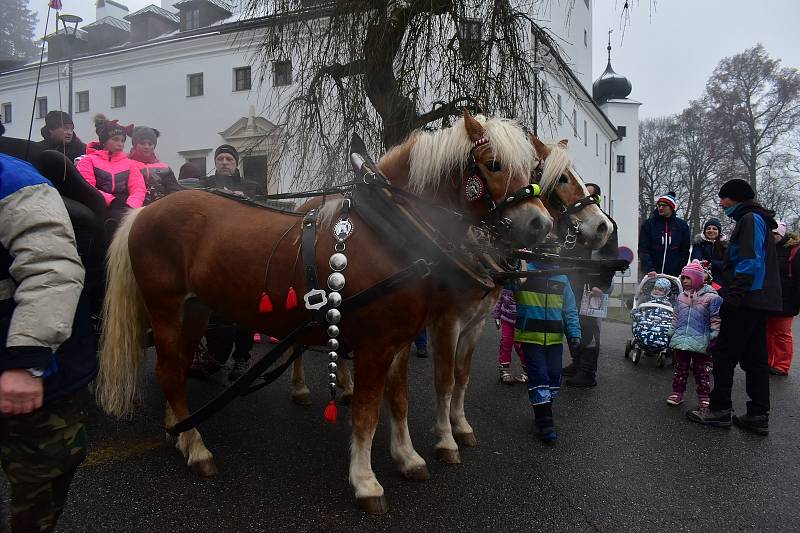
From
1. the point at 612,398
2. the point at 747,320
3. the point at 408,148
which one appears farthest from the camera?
the point at 612,398

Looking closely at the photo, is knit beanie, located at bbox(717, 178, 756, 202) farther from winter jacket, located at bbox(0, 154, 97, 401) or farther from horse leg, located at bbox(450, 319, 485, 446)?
winter jacket, located at bbox(0, 154, 97, 401)

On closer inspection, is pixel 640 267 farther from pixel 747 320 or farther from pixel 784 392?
pixel 747 320

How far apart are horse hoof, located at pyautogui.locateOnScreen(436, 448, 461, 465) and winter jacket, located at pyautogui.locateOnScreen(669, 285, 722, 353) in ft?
8.30

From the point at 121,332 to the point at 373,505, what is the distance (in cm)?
185

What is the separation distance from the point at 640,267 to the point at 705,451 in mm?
3335

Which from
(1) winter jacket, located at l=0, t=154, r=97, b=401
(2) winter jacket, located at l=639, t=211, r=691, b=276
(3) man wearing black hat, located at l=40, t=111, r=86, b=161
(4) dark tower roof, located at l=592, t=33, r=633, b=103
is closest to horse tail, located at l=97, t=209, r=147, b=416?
(3) man wearing black hat, located at l=40, t=111, r=86, b=161

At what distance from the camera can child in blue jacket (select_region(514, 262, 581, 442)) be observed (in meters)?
3.70

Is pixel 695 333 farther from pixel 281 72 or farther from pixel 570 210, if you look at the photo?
pixel 281 72

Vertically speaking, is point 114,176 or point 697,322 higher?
point 114,176

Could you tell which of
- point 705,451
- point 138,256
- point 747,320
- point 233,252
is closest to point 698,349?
point 747,320

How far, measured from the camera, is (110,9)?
3077 centimetres

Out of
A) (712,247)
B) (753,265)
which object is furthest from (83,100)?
(753,265)

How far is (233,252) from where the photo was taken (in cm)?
279

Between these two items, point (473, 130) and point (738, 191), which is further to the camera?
point (738, 191)
